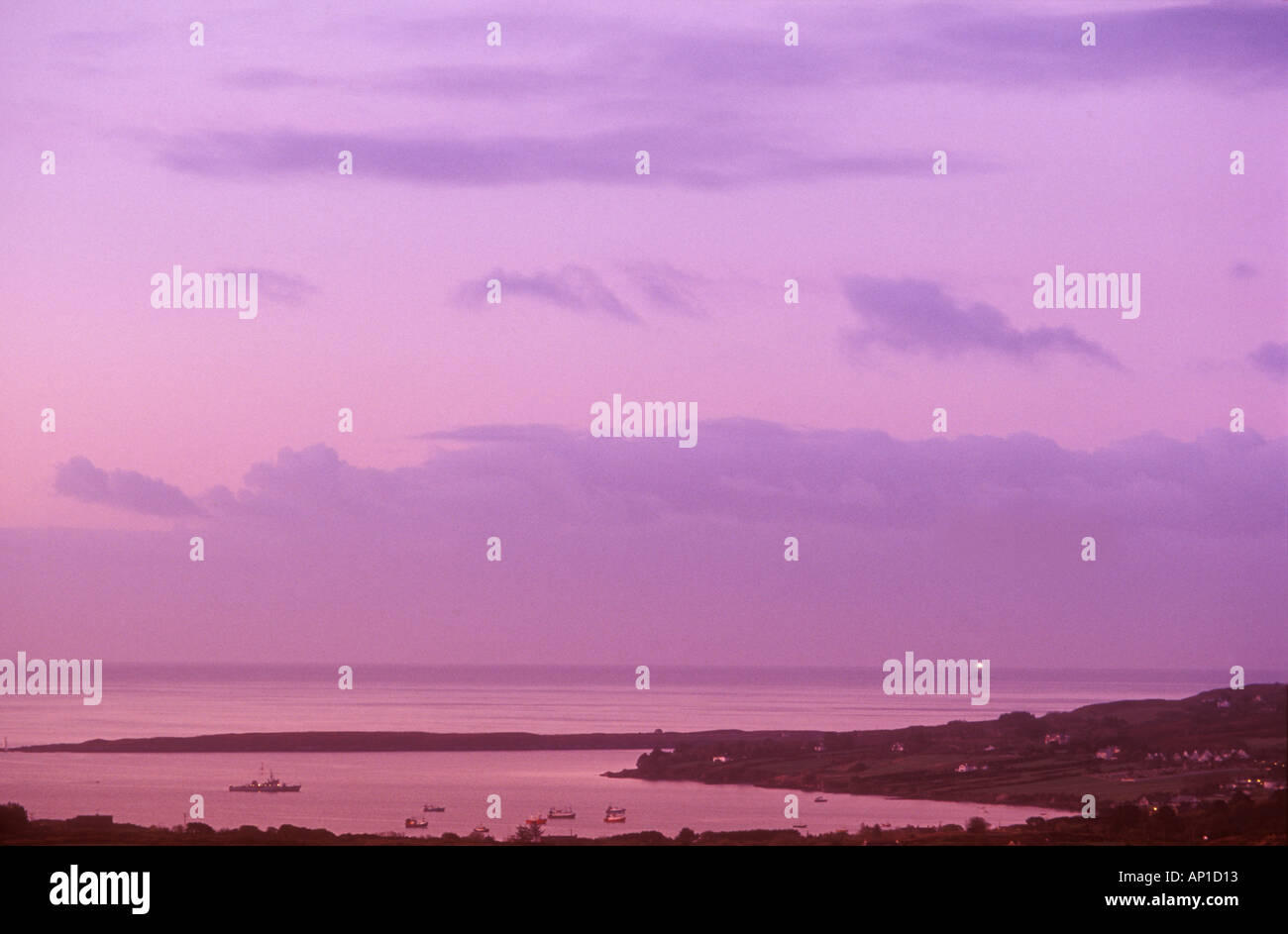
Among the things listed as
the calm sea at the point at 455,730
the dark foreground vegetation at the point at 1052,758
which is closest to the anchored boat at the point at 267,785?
the calm sea at the point at 455,730

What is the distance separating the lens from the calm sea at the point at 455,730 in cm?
935

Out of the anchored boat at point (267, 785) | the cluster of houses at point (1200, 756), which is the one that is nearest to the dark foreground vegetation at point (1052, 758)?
the cluster of houses at point (1200, 756)

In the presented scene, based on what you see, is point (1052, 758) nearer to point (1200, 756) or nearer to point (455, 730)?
point (1200, 756)

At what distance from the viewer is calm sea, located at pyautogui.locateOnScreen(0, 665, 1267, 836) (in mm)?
9352

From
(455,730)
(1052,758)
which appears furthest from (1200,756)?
(455,730)

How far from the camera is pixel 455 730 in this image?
1132 cm

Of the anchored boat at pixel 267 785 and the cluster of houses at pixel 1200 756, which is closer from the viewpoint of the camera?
the cluster of houses at pixel 1200 756

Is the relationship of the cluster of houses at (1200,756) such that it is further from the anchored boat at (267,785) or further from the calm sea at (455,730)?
the anchored boat at (267,785)

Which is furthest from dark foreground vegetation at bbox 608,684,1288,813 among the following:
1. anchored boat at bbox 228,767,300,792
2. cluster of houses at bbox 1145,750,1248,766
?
anchored boat at bbox 228,767,300,792

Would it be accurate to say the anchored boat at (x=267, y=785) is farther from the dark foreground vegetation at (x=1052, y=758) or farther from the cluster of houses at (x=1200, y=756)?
the cluster of houses at (x=1200, y=756)

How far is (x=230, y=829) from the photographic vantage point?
870 cm

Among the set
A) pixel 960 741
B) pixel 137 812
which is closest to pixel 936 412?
pixel 960 741

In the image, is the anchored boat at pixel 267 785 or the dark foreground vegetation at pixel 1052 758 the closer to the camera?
the dark foreground vegetation at pixel 1052 758
